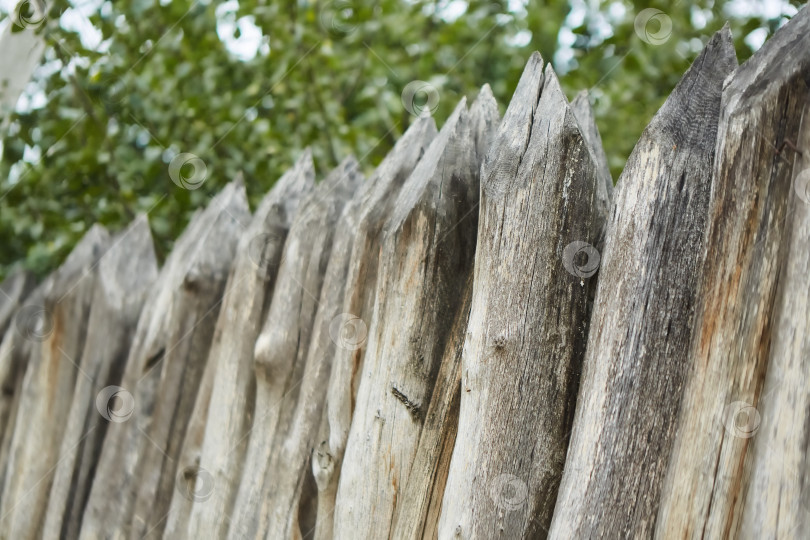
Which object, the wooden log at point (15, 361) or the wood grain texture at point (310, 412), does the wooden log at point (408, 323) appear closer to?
the wood grain texture at point (310, 412)

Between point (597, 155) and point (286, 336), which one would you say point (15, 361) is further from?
point (597, 155)

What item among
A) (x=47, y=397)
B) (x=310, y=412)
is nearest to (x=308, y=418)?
(x=310, y=412)

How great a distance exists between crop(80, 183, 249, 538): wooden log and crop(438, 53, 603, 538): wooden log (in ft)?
3.99

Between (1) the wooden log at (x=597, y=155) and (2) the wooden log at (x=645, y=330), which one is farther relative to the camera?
(1) the wooden log at (x=597, y=155)

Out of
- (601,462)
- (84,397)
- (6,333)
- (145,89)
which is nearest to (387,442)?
(601,462)

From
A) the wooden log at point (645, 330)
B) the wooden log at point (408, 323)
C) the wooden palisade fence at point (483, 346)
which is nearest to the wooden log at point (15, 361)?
the wooden palisade fence at point (483, 346)

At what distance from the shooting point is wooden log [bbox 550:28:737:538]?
1.26 m

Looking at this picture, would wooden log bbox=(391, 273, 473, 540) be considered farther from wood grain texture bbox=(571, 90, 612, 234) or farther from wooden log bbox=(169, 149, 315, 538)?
wooden log bbox=(169, 149, 315, 538)

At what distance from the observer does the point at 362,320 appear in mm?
1885

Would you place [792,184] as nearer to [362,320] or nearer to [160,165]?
[362,320]

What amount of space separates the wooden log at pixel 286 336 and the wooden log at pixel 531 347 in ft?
2.41

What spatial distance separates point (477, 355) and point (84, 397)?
179cm

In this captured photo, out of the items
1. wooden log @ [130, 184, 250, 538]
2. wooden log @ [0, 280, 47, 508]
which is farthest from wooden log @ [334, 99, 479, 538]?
wooden log @ [0, 280, 47, 508]

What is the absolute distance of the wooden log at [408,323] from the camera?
5.45ft
